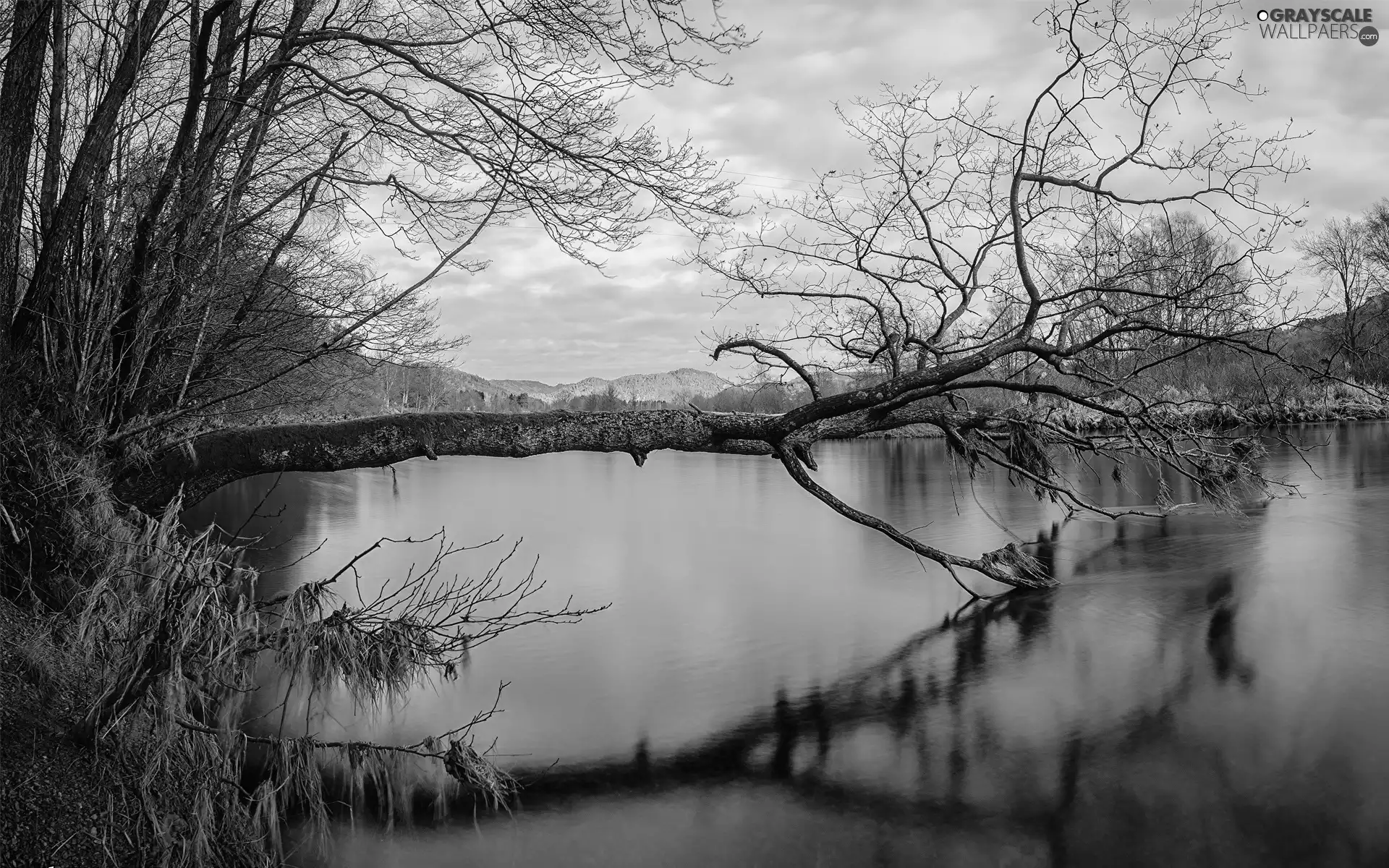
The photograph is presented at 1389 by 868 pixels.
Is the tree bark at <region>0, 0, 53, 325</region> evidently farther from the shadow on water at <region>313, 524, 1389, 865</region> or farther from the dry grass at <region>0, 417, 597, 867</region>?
the shadow on water at <region>313, 524, 1389, 865</region>

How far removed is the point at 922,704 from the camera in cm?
628

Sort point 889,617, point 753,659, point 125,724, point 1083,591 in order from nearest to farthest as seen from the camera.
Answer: point 125,724, point 753,659, point 889,617, point 1083,591

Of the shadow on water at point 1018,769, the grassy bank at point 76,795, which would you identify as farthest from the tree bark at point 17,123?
the shadow on water at point 1018,769

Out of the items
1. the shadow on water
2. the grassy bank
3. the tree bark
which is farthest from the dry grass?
the tree bark

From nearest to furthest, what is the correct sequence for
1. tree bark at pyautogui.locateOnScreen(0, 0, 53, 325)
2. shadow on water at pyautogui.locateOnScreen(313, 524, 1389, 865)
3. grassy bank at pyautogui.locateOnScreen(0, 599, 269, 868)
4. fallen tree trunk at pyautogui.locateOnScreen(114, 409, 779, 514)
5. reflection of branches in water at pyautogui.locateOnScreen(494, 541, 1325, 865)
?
grassy bank at pyautogui.locateOnScreen(0, 599, 269, 868)
shadow on water at pyautogui.locateOnScreen(313, 524, 1389, 865)
reflection of branches in water at pyautogui.locateOnScreen(494, 541, 1325, 865)
tree bark at pyautogui.locateOnScreen(0, 0, 53, 325)
fallen tree trunk at pyautogui.locateOnScreen(114, 409, 779, 514)

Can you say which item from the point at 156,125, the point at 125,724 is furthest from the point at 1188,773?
the point at 156,125

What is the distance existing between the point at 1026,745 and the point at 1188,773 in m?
0.92

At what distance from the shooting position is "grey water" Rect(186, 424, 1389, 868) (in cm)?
440

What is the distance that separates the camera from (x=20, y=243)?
214 inches

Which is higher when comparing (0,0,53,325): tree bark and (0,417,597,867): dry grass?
(0,0,53,325): tree bark

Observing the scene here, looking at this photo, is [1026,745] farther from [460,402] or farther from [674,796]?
[460,402]

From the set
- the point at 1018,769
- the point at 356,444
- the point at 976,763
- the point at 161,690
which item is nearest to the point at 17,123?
the point at 356,444

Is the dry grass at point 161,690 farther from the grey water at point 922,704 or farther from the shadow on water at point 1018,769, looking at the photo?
the shadow on water at point 1018,769

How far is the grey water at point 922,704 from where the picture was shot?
440 centimetres
